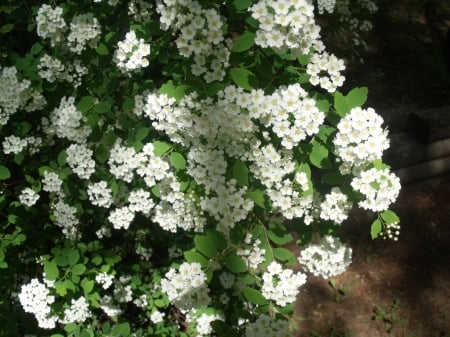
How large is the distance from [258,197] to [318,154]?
0.32 m

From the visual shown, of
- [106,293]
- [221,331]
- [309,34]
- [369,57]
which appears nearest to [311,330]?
[106,293]

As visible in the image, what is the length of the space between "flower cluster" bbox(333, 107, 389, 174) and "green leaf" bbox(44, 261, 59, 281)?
5.44 ft

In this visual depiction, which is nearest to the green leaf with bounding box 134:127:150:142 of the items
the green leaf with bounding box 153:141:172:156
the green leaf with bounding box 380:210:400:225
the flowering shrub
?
the flowering shrub

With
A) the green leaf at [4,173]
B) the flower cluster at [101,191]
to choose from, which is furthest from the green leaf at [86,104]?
the green leaf at [4,173]

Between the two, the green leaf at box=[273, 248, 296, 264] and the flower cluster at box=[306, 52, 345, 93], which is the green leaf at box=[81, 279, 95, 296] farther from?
the flower cluster at box=[306, 52, 345, 93]

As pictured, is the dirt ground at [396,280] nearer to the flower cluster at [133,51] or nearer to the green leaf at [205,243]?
the green leaf at [205,243]

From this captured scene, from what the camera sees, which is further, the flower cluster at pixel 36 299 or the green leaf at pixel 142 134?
the flower cluster at pixel 36 299

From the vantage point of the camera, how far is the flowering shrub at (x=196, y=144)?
1.87 metres

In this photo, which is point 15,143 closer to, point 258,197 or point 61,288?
point 61,288

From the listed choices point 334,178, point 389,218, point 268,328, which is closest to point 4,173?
point 268,328

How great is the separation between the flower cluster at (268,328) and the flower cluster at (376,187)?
613 millimetres

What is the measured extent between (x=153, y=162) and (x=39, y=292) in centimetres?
104

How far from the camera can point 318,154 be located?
1.97 metres

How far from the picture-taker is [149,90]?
7.86 ft
